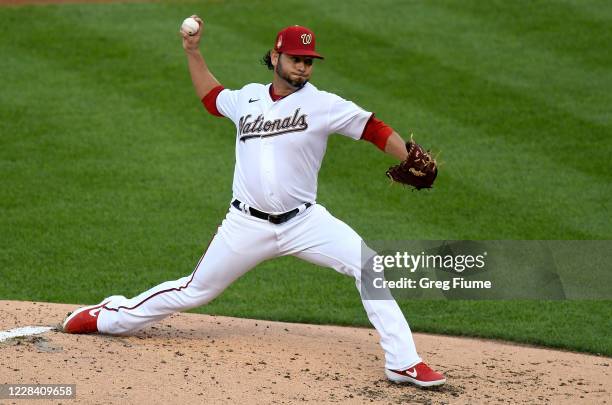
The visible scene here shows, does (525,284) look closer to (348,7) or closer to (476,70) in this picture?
(476,70)

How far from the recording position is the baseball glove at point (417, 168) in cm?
560

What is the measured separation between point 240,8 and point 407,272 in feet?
19.9

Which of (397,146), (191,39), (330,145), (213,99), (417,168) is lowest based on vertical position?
(417,168)

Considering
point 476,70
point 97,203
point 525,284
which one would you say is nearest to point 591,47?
point 476,70

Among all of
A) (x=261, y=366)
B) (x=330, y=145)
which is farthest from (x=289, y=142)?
(x=330, y=145)

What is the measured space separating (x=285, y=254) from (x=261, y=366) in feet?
2.01

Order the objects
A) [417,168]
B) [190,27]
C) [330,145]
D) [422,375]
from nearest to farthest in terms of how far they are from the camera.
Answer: [417,168] → [422,375] → [190,27] → [330,145]

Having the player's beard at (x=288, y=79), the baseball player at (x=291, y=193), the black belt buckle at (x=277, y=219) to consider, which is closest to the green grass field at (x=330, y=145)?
the baseball player at (x=291, y=193)

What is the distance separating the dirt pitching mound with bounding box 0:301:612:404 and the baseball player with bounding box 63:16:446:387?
260 mm

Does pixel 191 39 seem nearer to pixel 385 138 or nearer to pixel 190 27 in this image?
pixel 190 27

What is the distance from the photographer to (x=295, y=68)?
5.90m

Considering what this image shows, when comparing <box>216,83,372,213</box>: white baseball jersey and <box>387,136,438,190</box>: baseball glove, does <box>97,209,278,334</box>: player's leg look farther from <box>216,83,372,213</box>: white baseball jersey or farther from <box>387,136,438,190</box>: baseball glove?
<box>387,136,438,190</box>: baseball glove

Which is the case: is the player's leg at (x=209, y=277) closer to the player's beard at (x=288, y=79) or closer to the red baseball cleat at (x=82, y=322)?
the red baseball cleat at (x=82, y=322)

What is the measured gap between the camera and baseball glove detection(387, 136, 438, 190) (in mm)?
5598
